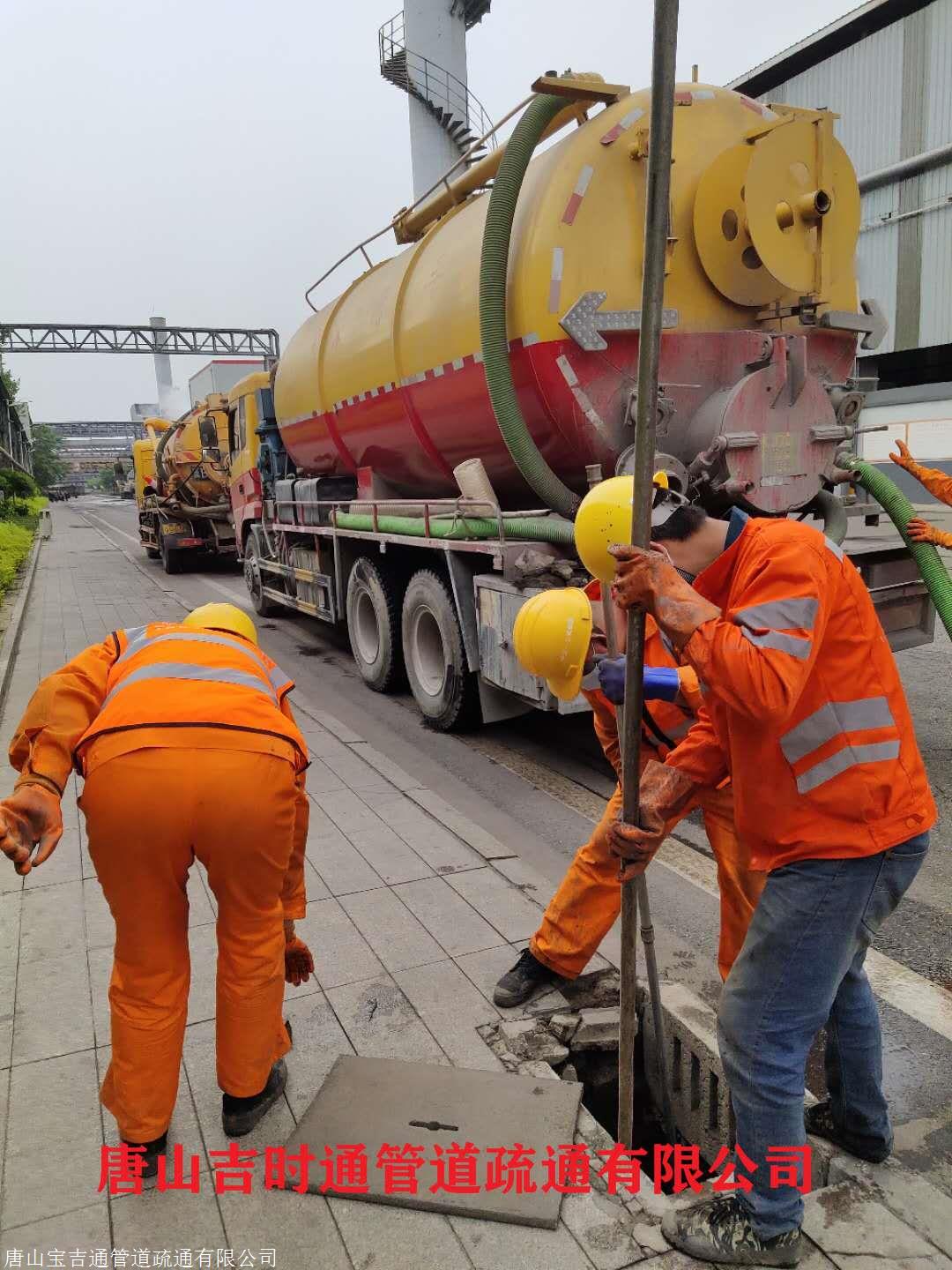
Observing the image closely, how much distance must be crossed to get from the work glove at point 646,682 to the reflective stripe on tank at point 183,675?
910 mm

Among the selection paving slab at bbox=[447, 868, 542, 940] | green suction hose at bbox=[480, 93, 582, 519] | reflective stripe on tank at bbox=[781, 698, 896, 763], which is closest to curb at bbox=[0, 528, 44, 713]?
green suction hose at bbox=[480, 93, 582, 519]

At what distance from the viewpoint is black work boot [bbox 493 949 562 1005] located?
2812 mm

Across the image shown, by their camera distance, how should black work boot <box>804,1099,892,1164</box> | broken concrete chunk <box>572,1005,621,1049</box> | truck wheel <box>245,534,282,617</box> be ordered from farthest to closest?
truck wheel <box>245,534,282,617</box> → broken concrete chunk <box>572,1005,621,1049</box> → black work boot <box>804,1099,892,1164</box>

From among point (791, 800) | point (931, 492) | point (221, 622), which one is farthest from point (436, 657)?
point (791, 800)

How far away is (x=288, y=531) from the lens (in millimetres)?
9406

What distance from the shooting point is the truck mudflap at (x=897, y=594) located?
17.4ft

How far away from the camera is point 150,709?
2.04 metres

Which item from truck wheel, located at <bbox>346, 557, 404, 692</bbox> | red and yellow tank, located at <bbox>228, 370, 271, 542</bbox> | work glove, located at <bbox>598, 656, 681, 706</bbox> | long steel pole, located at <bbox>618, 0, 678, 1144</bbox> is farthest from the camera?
red and yellow tank, located at <bbox>228, 370, 271, 542</bbox>

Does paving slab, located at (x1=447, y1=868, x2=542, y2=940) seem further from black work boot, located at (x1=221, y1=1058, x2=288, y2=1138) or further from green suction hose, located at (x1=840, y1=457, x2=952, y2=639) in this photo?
green suction hose, located at (x1=840, y1=457, x2=952, y2=639)

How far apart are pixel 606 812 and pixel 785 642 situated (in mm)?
1291

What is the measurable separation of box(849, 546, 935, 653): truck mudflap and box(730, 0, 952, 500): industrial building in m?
13.1

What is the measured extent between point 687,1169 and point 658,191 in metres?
2.38

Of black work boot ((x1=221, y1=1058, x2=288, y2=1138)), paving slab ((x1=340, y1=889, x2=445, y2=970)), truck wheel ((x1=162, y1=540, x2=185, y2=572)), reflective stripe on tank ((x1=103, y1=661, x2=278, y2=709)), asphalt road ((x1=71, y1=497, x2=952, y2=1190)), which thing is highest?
reflective stripe on tank ((x1=103, y1=661, x2=278, y2=709))

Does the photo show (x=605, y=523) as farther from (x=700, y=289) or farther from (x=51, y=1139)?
(x=700, y=289)
